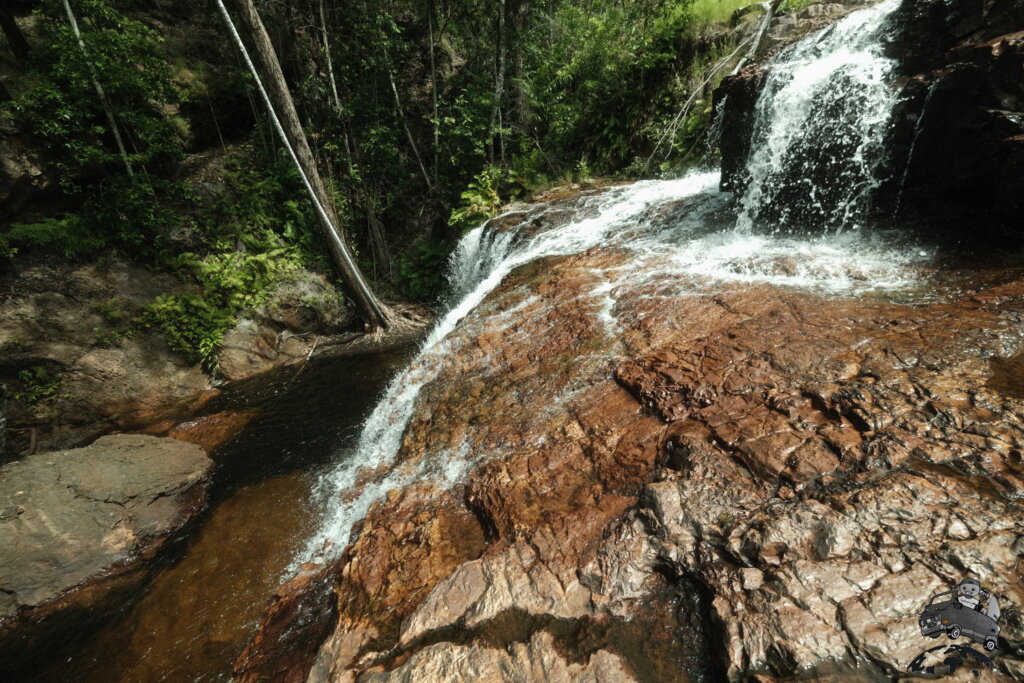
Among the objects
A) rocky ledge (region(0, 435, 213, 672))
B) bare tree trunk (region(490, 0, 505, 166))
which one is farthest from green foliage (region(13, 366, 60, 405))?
bare tree trunk (region(490, 0, 505, 166))

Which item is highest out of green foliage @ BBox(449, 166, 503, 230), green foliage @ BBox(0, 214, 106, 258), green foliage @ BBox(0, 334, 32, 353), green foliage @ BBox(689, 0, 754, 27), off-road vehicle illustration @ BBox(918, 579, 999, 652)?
green foliage @ BBox(689, 0, 754, 27)

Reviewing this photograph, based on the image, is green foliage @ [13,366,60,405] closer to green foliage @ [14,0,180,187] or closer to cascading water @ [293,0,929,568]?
green foliage @ [14,0,180,187]

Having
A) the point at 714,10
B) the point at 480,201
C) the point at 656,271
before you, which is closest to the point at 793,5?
the point at 714,10

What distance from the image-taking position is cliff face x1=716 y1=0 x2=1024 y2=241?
11.8ft

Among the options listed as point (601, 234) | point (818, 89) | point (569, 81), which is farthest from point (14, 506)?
point (569, 81)

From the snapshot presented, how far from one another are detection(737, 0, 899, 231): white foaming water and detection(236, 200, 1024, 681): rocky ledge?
77.7 inches

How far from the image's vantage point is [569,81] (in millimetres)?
11336

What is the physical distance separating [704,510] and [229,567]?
3.97 meters

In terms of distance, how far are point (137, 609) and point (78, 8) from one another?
10.8 metres

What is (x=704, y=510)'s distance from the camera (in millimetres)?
2107

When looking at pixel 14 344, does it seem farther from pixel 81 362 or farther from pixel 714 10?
pixel 714 10

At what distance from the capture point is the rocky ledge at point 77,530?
350cm

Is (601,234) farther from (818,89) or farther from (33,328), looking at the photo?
(33,328)

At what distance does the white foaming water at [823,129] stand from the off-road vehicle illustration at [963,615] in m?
4.80
